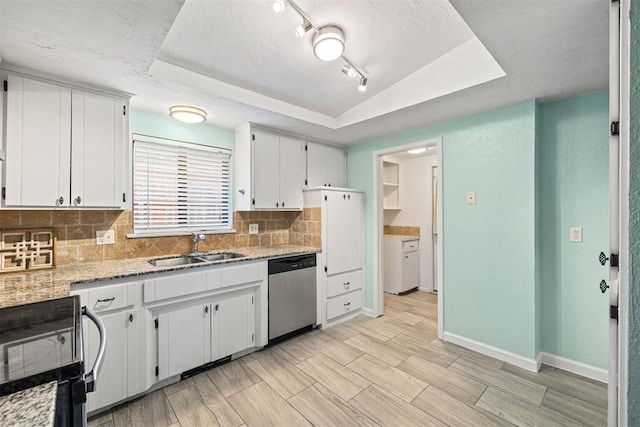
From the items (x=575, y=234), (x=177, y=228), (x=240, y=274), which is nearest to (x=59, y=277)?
(x=177, y=228)

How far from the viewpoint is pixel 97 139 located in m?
2.05

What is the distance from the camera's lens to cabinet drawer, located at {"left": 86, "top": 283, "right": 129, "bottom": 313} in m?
1.73

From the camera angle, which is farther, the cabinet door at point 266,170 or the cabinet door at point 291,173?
the cabinet door at point 291,173

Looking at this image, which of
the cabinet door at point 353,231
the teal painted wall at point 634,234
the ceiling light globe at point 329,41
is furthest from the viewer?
the cabinet door at point 353,231

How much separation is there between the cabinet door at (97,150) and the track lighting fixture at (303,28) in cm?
155

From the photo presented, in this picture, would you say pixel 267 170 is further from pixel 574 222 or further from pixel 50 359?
pixel 574 222

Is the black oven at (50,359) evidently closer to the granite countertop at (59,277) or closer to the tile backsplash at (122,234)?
the granite countertop at (59,277)

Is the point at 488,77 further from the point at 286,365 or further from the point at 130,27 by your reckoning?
the point at 286,365

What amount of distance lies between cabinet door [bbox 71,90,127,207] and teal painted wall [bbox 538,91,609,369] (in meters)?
3.48

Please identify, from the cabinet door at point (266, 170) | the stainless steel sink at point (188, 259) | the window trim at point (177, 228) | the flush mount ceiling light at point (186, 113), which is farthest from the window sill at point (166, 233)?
the flush mount ceiling light at point (186, 113)

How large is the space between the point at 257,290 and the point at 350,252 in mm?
1305

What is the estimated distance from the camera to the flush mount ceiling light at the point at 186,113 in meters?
2.31

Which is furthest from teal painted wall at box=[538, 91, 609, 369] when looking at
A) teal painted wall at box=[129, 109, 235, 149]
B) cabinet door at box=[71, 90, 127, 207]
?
cabinet door at box=[71, 90, 127, 207]

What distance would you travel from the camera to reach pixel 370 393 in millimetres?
2012
